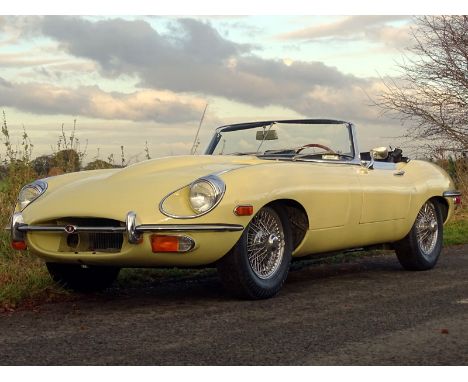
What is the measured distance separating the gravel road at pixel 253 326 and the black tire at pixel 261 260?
0.12m

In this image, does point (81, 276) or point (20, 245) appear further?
point (81, 276)

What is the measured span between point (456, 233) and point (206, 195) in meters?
7.16

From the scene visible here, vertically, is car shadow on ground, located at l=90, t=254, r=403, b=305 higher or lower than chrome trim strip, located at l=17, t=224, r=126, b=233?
lower

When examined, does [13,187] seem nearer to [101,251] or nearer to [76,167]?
[76,167]

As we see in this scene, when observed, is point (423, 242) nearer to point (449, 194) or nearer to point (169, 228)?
point (449, 194)

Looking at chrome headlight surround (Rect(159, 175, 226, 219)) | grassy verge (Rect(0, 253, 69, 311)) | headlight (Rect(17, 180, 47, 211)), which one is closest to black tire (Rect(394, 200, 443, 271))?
chrome headlight surround (Rect(159, 175, 226, 219))

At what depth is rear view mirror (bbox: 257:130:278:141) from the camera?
24.7 ft

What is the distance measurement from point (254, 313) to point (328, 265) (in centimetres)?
315

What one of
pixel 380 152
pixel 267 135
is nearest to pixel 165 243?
pixel 267 135

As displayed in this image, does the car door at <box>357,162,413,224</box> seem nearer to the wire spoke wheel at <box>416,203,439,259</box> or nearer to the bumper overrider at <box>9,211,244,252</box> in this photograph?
the wire spoke wheel at <box>416,203,439,259</box>

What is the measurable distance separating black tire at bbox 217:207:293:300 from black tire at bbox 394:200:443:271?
2048mm

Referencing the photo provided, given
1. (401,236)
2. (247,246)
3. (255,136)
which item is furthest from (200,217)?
(401,236)

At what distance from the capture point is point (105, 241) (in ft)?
18.9

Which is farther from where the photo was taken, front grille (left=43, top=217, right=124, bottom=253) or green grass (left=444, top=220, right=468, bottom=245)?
green grass (left=444, top=220, right=468, bottom=245)
